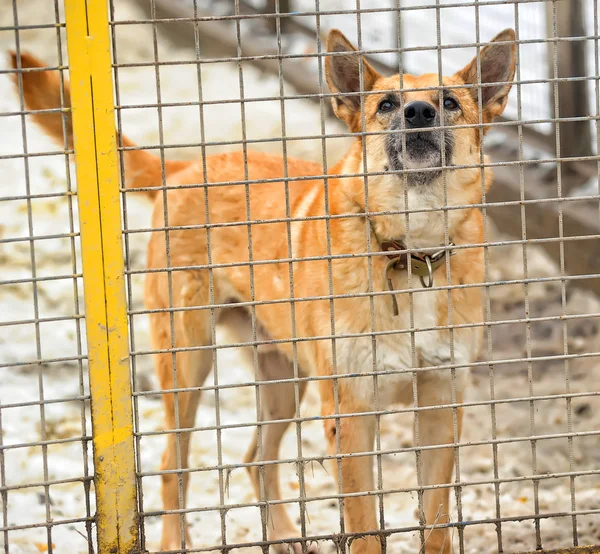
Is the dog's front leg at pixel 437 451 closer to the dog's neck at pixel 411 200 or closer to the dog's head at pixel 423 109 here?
the dog's neck at pixel 411 200

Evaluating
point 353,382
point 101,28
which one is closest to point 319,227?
point 353,382

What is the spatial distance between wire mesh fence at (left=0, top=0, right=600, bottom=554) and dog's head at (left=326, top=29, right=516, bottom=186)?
0.01 m

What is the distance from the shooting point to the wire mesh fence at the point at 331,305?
2.45 m

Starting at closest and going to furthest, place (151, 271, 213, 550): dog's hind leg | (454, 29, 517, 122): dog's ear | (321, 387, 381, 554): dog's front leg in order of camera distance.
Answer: (454, 29, 517, 122): dog's ear
(321, 387, 381, 554): dog's front leg
(151, 271, 213, 550): dog's hind leg

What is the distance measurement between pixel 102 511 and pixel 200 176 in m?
1.75

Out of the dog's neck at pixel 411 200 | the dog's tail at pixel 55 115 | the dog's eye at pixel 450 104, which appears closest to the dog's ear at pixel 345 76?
the dog's neck at pixel 411 200

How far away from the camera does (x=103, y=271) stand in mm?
2449

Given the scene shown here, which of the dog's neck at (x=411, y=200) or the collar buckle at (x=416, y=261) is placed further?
the dog's neck at (x=411, y=200)

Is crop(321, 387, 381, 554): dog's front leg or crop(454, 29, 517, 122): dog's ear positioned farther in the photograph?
crop(321, 387, 381, 554): dog's front leg

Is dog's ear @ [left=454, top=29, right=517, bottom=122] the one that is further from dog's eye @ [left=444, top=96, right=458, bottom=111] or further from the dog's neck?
the dog's neck

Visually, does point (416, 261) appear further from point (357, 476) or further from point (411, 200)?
point (357, 476)

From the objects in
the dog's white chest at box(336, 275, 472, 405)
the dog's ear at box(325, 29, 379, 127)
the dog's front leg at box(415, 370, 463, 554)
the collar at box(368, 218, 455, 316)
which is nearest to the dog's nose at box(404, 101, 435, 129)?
the dog's ear at box(325, 29, 379, 127)

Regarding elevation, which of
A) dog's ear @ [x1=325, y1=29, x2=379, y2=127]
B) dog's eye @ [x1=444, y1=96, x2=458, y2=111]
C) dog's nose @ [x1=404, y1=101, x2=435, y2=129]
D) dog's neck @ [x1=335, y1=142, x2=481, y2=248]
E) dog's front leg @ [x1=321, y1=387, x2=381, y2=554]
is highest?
dog's ear @ [x1=325, y1=29, x2=379, y2=127]

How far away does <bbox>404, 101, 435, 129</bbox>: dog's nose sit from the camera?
8.90 ft
